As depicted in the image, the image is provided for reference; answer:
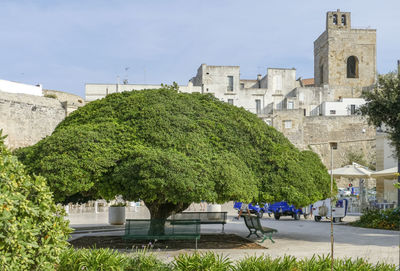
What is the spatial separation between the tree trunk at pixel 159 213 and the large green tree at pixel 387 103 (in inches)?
248

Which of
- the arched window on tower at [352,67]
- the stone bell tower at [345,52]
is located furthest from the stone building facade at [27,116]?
the arched window on tower at [352,67]

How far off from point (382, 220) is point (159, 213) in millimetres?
8204

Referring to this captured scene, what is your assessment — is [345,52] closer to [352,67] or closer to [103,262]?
[352,67]

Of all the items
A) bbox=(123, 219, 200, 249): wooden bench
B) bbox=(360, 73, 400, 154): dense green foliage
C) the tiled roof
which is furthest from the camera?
the tiled roof

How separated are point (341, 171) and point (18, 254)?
20.6 meters

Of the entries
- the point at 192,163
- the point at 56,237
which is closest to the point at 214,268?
the point at 56,237

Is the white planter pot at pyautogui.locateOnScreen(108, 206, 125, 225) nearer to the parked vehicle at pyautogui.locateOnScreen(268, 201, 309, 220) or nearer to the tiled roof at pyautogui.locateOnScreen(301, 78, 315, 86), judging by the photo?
the parked vehicle at pyautogui.locateOnScreen(268, 201, 309, 220)

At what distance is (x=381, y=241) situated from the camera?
12.1 m

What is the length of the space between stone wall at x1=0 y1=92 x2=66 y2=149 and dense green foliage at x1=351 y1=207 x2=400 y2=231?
2722 centimetres

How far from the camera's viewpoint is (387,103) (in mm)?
14070

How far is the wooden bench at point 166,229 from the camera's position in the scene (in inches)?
410

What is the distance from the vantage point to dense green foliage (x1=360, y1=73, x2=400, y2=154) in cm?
1407

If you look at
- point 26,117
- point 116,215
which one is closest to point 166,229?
point 116,215

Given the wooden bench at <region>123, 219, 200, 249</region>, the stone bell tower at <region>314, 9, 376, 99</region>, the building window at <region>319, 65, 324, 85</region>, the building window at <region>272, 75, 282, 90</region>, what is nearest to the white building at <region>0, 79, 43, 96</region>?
the building window at <region>272, 75, 282, 90</region>
